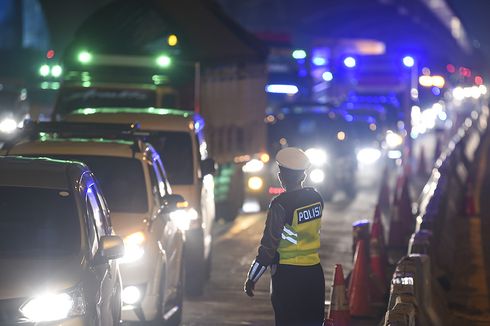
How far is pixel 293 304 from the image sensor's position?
813cm

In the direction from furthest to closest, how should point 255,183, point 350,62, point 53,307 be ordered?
point 350,62, point 255,183, point 53,307

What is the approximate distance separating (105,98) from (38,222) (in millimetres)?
11815

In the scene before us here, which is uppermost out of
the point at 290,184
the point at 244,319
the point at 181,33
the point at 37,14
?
the point at 37,14

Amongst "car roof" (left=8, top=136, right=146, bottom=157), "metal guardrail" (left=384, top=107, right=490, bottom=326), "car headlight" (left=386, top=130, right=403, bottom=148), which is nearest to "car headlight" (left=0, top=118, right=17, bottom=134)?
"metal guardrail" (left=384, top=107, right=490, bottom=326)

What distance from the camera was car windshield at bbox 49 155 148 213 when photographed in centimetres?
1149

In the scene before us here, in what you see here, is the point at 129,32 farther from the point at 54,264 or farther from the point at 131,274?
the point at 54,264

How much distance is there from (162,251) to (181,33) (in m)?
11.5

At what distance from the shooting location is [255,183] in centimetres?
2569

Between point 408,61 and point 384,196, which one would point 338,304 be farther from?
point 408,61

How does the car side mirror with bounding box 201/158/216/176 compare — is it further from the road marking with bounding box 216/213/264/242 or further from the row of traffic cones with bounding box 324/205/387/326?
the road marking with bounding box 216/213/264/242

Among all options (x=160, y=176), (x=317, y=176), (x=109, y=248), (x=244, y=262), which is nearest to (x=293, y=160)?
(x=109, y=248)

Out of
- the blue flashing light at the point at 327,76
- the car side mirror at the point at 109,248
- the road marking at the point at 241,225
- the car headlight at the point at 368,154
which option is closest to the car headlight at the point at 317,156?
the road marking at the point at 241,225

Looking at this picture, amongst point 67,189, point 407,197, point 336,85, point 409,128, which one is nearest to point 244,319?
point 67,189

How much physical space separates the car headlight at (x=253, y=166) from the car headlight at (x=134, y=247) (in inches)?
546
